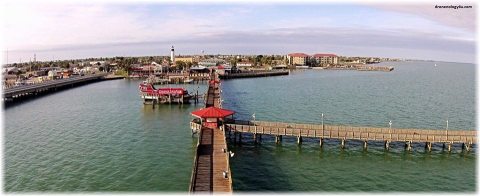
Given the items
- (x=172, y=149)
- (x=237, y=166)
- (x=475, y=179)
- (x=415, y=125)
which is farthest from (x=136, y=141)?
(x=415, y=125)

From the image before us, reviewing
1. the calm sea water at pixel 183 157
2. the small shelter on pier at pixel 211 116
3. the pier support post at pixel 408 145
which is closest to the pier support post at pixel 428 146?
the calm sea water at pixel 183 157

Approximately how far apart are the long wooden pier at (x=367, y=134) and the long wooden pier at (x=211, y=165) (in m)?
4.79

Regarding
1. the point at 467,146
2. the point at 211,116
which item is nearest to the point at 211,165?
the point at 211,116

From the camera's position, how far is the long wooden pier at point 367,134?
1558 inches

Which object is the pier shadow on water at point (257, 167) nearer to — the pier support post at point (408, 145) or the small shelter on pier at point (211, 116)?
the small shelter on pier at point (211, 116)

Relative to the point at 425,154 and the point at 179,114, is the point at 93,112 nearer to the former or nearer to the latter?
the point at 179,114

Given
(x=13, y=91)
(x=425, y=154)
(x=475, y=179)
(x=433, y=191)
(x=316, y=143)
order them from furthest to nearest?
(x=13, y=91)
(x=316, y=143)
(x=425, y=154)
(x=475, y=179)
(x=433, y=191)

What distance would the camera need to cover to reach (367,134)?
40531 millimetres

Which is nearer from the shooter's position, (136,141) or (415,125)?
(136,141)

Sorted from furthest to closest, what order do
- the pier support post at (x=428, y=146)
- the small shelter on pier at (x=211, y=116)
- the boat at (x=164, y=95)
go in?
1. the boat at (x=164, y=95)
2. the small shelter on pier at (x=211, y=116)
3. the pier support post at (x=428, y=146)

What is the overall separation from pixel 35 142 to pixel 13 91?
4556 centimetres

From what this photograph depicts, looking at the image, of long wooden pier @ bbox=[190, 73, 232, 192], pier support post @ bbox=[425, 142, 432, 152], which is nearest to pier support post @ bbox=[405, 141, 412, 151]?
pier support post @ bbox=[425, 142, 432, 152]

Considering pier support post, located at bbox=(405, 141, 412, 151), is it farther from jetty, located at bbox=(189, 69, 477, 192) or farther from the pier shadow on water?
the pier shadow on water

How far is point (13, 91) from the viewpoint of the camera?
81.6m
